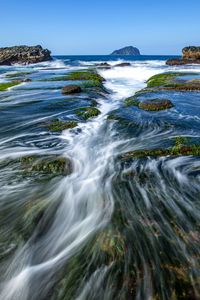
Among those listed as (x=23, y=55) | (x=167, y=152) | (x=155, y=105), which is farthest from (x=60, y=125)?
(x=23, y=55)

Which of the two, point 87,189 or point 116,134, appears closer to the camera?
point 87,189

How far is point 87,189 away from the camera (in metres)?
10.6

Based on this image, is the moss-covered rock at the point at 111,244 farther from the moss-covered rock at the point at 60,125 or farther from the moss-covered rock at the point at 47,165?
the moss-covered rock at the point at 60,125

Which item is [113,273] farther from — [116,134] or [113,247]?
[116,134]

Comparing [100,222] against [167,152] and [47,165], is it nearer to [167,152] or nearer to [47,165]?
[47,165]

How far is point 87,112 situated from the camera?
22.1m

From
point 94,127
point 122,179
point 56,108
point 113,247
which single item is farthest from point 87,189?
point 56,108

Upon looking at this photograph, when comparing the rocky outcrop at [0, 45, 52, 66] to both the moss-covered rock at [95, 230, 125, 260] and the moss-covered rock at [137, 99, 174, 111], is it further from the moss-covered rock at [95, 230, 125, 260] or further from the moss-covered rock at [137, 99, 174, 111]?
the moss-covered rock at [95, 230, 125, 260]

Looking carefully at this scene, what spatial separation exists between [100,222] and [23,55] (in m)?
130

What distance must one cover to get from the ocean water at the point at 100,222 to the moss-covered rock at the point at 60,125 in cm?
141

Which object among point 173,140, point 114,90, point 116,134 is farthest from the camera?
point 114,90

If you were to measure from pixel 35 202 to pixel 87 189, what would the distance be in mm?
1848

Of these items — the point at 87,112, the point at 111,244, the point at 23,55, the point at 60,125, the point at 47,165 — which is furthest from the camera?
the point at 23,55

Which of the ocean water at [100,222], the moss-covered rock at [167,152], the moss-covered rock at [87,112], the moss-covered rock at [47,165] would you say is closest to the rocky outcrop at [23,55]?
the moss-covered rock at [87,112]
